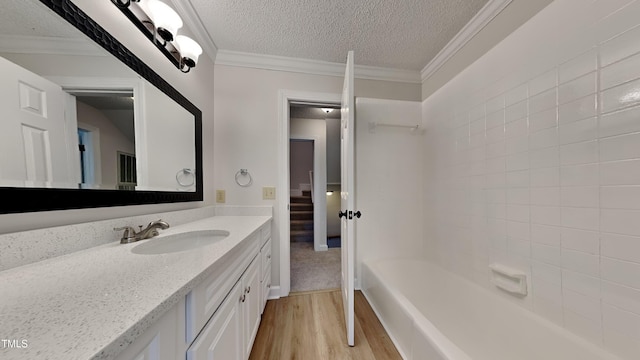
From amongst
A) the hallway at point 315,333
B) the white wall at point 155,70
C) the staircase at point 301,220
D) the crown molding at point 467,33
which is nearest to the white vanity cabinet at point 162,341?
the white wall at point 155,70

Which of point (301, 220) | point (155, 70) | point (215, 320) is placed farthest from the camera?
point (301, 220)

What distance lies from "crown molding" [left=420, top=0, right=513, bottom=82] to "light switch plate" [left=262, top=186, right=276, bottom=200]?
76.3 inches

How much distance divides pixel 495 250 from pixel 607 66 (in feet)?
3.54

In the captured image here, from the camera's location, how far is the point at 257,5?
1354mm

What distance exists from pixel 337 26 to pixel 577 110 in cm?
149

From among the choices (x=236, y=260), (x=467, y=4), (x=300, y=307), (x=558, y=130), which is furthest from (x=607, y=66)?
(x=300, y=307)

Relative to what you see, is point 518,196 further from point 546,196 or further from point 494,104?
point 494,104

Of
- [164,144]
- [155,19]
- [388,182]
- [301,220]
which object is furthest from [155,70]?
[301,220]

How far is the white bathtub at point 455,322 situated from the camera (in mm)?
937

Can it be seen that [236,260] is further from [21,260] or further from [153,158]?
[153,158]

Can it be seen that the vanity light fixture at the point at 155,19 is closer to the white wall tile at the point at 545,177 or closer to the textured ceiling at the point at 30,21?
the textured ceiling at the point at 30,21

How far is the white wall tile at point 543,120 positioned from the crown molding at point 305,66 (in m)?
1.26

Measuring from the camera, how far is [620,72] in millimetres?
820

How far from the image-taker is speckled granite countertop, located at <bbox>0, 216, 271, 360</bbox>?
11.9 inches
